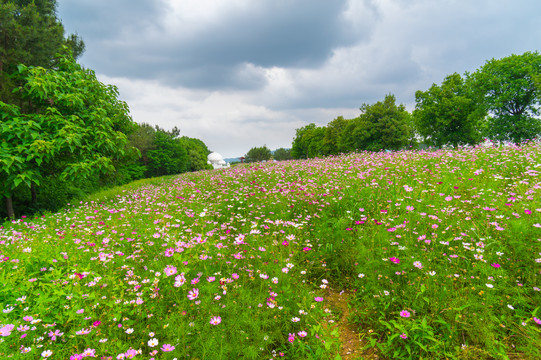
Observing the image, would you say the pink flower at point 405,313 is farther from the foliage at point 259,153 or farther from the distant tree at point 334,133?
the foliage at point 259,153

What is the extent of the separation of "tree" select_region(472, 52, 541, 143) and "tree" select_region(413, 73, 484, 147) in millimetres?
1927

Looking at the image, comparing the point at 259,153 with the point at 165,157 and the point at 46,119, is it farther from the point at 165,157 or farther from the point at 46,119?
the point at 46,119

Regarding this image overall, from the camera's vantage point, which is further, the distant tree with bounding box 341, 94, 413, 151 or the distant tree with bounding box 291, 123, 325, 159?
the distant tree with bounding box 291, 123, 325, 159

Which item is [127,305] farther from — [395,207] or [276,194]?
[395,207]

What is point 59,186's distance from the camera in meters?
11.0

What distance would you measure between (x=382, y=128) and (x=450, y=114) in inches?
336

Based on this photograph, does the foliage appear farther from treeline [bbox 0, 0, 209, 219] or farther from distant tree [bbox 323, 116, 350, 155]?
treeline [bbox 0, 0, 209, 219]

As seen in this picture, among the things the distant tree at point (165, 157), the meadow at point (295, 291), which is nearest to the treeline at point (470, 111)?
the meadow at point (295, 291)

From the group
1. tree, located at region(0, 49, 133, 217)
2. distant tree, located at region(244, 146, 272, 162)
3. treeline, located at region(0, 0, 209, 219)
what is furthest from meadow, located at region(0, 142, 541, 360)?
distant tree, located at region(244, 146, 272, 162)

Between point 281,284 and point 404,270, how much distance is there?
1.81 m

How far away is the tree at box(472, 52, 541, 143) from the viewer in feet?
84.5

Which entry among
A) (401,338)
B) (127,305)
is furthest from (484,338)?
(127,305)

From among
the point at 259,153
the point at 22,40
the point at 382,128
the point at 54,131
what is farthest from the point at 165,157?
the point at 259,153

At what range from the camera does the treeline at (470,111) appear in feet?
86.2
